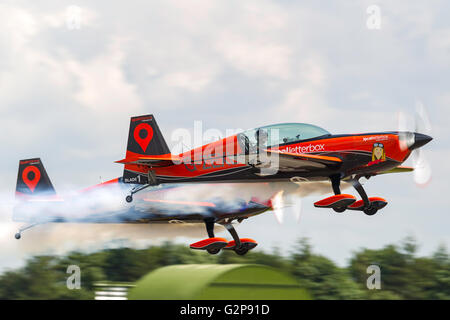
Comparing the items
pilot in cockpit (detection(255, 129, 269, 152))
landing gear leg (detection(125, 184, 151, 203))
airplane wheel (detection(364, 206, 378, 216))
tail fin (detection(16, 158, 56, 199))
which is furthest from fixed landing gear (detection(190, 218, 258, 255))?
tail fin (detection(16, 158, 56, 199))

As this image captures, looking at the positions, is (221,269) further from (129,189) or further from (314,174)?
(129,189)

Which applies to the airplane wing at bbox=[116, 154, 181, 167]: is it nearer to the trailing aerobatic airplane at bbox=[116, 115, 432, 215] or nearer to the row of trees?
the trailing aerobatic airplane at bbox=[116, 115, 432, 215]

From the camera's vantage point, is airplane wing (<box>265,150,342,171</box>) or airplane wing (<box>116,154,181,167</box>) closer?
airplane wing (<box>265,150,342,171</box>)

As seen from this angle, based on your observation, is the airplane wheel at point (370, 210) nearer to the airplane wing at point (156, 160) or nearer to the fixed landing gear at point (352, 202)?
the fixed landing gear at point (352, 202)

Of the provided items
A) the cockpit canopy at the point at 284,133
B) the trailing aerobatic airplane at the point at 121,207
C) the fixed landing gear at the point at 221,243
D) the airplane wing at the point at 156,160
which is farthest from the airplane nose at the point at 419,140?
the fixed landing gear at the point at 221,243

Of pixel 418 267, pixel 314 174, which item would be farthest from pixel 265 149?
pixel 418 267

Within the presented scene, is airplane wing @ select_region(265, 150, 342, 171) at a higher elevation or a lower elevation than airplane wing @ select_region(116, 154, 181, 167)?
lower

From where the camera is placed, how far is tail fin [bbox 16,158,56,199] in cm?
2920

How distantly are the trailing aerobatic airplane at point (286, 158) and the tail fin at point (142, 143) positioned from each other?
35 mm

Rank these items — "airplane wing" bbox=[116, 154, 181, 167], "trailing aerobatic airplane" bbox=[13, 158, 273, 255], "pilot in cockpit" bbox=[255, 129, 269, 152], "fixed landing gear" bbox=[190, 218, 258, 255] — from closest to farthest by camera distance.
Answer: "pilot in cockpit" bbox=[255, 129, 269, 152], "airplane wing" bbox=[116, 154, 181, 167], "fixed landing gear" bbox=[190, 218, 258, 255], "trailing aerobatic airplane" bbox=[13, 158, 273, 255]

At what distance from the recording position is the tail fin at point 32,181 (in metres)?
29.2

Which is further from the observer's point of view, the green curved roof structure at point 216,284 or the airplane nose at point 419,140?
the airplane nose at point 419,140

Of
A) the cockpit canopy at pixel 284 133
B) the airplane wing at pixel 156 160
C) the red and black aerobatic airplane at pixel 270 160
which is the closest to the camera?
the red and black aerobatic airplane at pixel 270 160

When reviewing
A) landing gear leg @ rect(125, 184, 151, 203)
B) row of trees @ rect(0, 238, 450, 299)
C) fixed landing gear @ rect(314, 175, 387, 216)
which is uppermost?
landing gear leg @ rect(125, 184, 151, 203)
